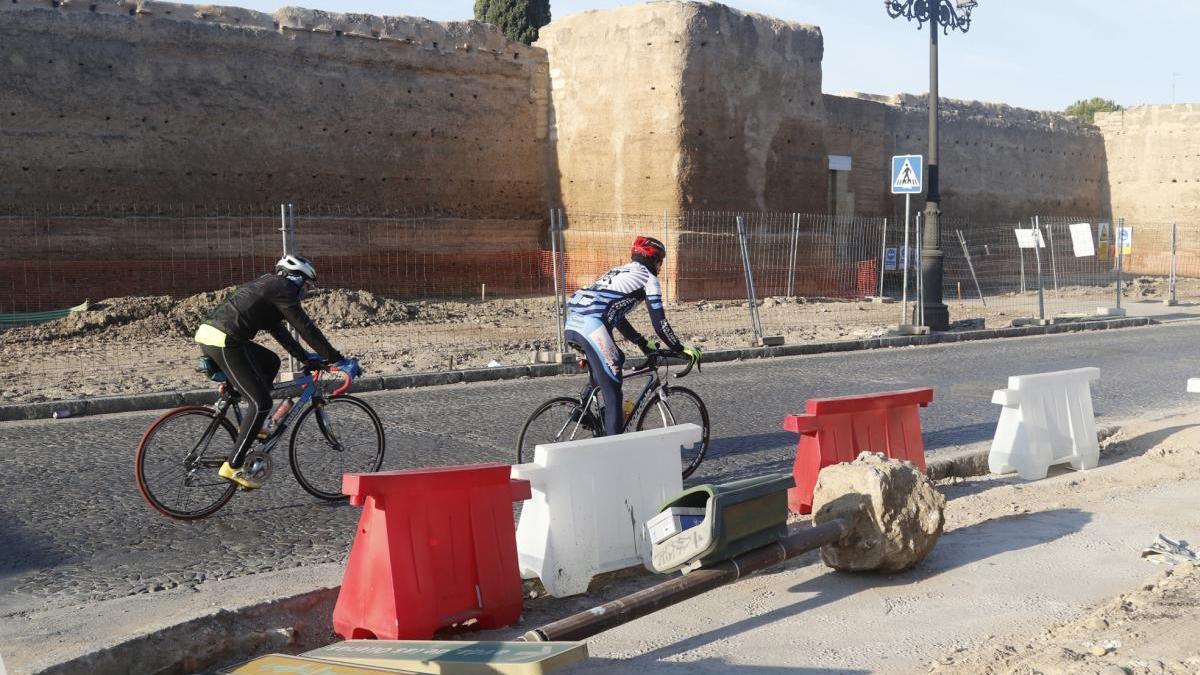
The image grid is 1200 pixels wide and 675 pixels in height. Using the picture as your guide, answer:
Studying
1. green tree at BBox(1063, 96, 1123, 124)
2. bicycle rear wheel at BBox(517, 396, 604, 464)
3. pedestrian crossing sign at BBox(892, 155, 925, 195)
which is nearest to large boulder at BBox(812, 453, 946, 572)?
bicycle rear wheel at BBox(517, 396, 604, 464)

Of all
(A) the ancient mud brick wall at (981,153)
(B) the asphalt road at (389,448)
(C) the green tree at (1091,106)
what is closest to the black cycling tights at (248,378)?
(B) the asphalt road at (389,448)

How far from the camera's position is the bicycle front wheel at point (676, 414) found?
7.52 metres

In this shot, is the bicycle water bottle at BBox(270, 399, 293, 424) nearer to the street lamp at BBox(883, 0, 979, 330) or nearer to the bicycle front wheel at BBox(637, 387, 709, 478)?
the bicycle front wheel at BBox(637, 387, 709, 478)

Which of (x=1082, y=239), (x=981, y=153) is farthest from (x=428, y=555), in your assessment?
(x=981, y=153)

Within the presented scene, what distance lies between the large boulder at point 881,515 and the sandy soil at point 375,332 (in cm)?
833

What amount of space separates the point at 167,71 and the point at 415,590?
734 inches

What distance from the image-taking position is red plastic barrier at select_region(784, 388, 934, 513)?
6.43 meters

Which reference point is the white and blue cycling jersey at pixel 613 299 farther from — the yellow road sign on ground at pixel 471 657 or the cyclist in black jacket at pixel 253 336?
the yellow road sign on ground at pixel 471 657

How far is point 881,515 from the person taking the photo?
16.9ft

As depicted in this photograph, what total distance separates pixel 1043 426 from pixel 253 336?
5004 millimetres

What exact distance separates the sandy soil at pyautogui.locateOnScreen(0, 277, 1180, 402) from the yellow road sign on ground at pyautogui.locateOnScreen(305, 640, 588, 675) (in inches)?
329

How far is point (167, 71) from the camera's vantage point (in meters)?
20.7

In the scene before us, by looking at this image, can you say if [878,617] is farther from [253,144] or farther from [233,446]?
[253,144]

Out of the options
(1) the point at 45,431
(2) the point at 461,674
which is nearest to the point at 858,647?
(2) the point at 461,674
